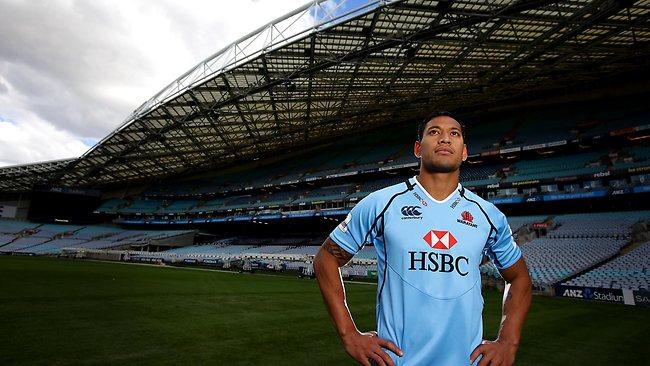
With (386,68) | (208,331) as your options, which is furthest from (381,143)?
(208,331)

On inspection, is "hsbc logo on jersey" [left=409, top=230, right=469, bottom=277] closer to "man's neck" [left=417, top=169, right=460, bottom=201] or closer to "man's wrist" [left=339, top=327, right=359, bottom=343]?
"man's neck" [left=417, top=169, right=460, bottom=201]

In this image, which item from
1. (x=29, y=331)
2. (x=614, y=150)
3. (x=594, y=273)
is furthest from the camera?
(x=614, y=150)

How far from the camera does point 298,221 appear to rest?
5466 centimetres

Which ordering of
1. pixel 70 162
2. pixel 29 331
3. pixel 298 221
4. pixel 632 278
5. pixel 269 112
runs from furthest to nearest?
pixel 298 221 < pixel 70 162 < pixel 269 112 < pixel 632 278 < pixel 29 331

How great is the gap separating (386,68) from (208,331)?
24.4 m

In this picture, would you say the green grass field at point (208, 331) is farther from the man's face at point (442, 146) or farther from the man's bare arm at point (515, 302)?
the man's face at point (442, 146)

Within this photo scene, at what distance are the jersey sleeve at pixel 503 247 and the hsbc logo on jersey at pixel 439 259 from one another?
37cm

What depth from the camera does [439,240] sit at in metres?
2.04

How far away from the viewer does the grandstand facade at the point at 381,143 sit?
2248cm

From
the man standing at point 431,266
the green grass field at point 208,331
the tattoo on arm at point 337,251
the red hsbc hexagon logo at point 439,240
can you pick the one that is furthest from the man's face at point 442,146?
the green grass field at point 208,331

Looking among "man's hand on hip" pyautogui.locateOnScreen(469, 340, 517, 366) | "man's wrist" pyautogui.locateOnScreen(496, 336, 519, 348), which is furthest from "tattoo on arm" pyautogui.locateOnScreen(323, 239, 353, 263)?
"man's wrist" pyautogui.locateOnScreen(496, 336, 519, 348)

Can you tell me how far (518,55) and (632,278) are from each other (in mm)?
16331

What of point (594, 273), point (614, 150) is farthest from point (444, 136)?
point (614, 150)

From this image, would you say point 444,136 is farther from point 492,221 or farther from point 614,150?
point 614,150
